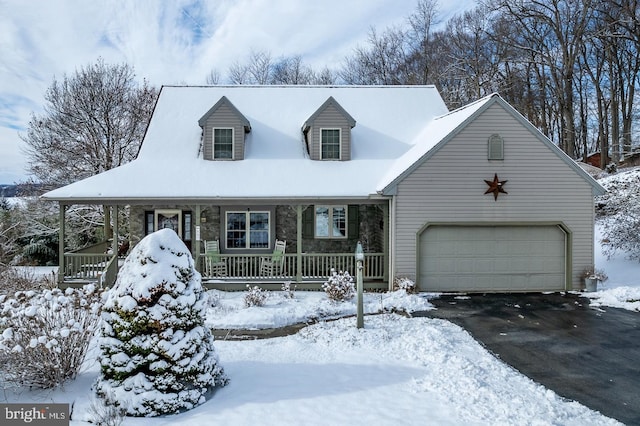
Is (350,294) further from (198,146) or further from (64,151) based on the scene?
(64,151)

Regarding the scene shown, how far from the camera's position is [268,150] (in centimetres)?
1473

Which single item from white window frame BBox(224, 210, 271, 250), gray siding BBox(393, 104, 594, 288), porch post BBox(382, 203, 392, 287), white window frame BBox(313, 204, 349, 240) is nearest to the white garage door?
gray siding BBox(393, 104, 594, 288)

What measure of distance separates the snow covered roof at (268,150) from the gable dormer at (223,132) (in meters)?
0.33

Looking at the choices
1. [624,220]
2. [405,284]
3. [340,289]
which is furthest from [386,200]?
[624,220]

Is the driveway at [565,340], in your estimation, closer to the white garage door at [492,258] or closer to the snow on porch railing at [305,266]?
the white garage door at [492,258]

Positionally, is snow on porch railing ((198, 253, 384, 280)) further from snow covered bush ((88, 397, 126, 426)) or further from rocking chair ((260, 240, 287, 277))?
snow covered bush ((88, 397, 126, 426))

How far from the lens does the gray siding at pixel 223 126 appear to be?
14.3m

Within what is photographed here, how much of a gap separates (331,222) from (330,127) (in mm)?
3248

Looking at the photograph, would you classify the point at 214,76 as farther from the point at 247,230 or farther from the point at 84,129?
the point at 247,230

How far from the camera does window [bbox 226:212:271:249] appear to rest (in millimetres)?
14406

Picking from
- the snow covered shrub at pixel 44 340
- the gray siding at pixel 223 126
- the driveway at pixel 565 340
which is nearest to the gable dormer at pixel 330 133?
the gray siding at pixel 223 126

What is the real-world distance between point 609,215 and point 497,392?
583 inches

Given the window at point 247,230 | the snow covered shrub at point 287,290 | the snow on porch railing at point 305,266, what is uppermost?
the window at point 247,230

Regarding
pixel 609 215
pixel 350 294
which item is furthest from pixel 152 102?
pixel 609 215
